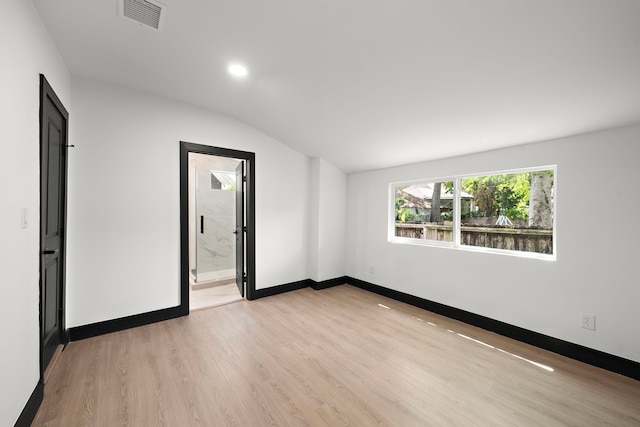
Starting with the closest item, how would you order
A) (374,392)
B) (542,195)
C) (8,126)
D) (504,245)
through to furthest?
1. (8,126)
2. (374,392)
3. (542,195)
4. (504,245)

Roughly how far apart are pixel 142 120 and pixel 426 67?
2.97 meters

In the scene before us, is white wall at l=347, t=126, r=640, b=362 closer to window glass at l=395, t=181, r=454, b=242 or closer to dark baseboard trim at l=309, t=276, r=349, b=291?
window glass at l=395, t=181, r=454, b=242

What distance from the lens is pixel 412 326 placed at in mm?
3000

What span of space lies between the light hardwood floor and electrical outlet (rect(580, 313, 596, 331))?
0.33 meters

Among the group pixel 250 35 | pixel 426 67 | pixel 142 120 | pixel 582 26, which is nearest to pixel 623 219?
pixel 582 26

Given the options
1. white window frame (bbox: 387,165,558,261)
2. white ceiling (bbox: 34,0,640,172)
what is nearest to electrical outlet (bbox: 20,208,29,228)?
white ceiling (bbox: 34,0,640,172)

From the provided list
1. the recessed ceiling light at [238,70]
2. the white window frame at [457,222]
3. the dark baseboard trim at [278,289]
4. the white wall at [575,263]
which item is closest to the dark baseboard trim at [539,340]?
the white wall at [575,263]

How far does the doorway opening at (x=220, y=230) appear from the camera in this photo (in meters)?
3.79

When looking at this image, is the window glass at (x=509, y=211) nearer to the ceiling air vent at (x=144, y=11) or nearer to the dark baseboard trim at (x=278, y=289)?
the dark baseboard trim at (x=278, y=289)

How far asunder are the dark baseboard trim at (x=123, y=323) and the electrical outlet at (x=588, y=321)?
4082 millimetres

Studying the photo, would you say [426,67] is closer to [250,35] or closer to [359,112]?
[359,112]

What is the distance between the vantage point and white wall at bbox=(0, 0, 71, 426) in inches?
53.1

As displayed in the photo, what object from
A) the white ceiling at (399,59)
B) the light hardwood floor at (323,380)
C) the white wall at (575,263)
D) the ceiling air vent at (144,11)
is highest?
the ceiling air vent at (144,11)

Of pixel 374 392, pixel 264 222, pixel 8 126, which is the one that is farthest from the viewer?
pixel 264 222
